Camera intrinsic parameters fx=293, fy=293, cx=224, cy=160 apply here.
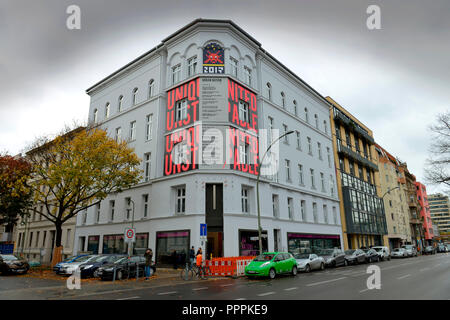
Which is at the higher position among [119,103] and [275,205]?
[119,103]

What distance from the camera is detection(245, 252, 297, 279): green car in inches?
652

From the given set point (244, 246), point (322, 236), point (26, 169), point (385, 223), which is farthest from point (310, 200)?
point (26, 169)

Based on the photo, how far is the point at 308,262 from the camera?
2180 centimetres

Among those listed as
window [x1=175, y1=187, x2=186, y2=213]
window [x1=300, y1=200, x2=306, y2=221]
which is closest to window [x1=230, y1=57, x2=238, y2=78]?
window [x1=175, y1=187, x2=186, y2=213]

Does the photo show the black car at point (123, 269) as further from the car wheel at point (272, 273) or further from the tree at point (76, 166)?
the tree at point (76, 166)

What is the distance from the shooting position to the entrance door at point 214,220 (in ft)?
73.9

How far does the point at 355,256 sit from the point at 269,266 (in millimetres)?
16843

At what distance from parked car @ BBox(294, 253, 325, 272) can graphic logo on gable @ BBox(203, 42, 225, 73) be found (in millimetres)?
16913

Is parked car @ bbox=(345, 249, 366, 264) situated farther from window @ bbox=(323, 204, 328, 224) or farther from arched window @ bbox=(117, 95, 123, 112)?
arched window @ bbox=(117, 95, 123, 112)

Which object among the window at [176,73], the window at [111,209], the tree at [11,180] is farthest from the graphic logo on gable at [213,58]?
the tree at [11,180]

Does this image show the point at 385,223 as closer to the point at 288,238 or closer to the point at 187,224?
the point at 288,238

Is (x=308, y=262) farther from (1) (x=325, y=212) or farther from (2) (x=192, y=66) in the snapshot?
(2) (x=192, y=66)

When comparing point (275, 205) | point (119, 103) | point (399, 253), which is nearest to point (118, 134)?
point (119, 103)
